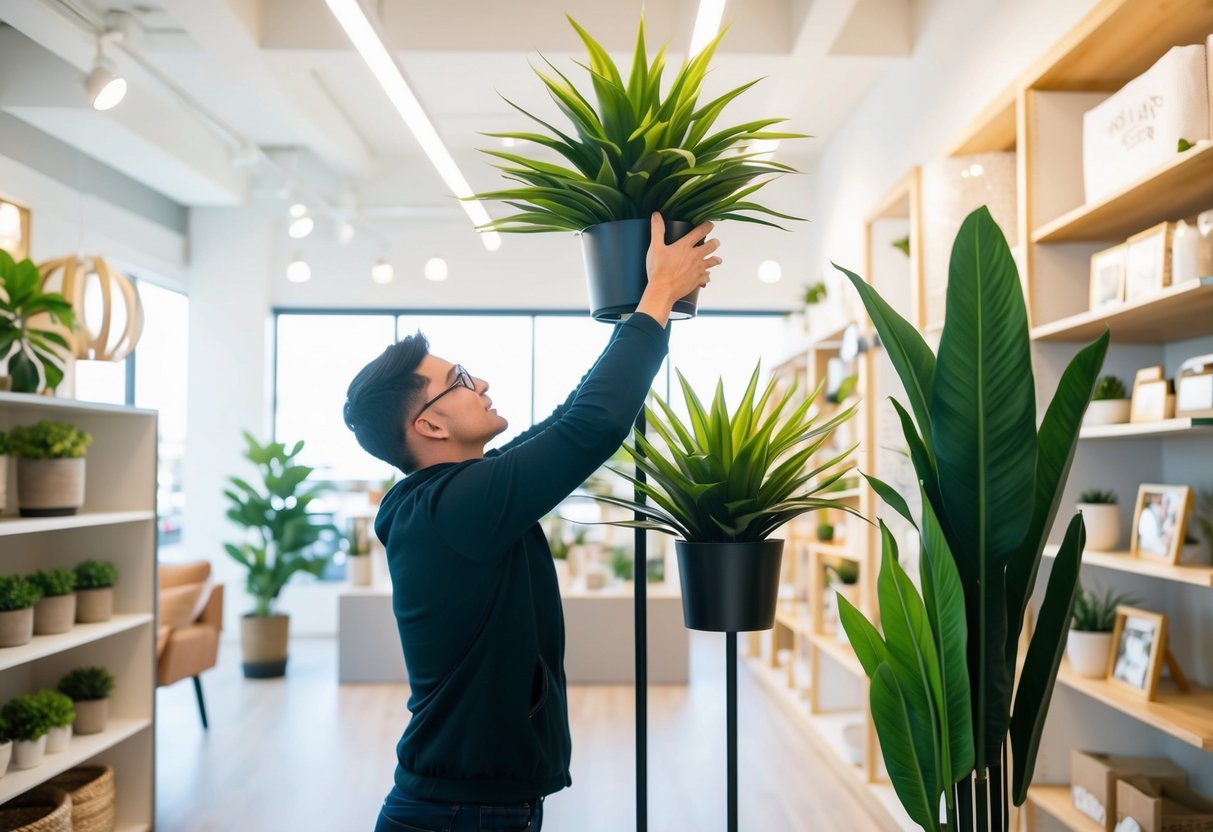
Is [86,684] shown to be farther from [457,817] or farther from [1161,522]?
[1161,522]

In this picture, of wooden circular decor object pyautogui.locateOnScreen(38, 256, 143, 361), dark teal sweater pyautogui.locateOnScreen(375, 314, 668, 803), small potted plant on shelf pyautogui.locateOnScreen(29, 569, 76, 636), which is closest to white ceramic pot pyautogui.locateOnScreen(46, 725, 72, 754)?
small potted plant on shelf pyautogui.locateOnScreen(29, 569, 76, 636)

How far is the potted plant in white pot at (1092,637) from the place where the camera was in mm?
2443

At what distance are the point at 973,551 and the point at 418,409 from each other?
94 cm

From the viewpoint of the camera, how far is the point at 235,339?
7.45 m

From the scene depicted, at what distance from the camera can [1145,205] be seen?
88.7 inches

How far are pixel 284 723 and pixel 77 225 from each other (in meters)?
3.30

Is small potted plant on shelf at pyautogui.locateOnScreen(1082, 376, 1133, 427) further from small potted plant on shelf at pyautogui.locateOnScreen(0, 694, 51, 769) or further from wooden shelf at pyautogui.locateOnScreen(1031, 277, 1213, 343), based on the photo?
small potted plant on shelf at pyautogui.locateOnScreen(0, 694, 51, 769)

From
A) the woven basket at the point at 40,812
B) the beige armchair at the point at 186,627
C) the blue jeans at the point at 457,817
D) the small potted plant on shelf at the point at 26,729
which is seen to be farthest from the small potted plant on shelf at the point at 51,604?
the blue jeans at the point at 457,817

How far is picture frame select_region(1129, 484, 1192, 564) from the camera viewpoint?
7.11ft

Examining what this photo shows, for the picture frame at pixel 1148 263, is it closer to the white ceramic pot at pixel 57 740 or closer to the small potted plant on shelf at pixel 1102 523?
the small potted plant on shelf at pixel 1102 523

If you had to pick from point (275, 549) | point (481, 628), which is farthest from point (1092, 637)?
point (275, 549)

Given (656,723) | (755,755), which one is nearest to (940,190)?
(755,755)

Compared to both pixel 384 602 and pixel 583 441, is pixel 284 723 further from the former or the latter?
pixel 583 441

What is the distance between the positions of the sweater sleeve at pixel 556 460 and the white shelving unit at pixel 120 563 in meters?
2.34
